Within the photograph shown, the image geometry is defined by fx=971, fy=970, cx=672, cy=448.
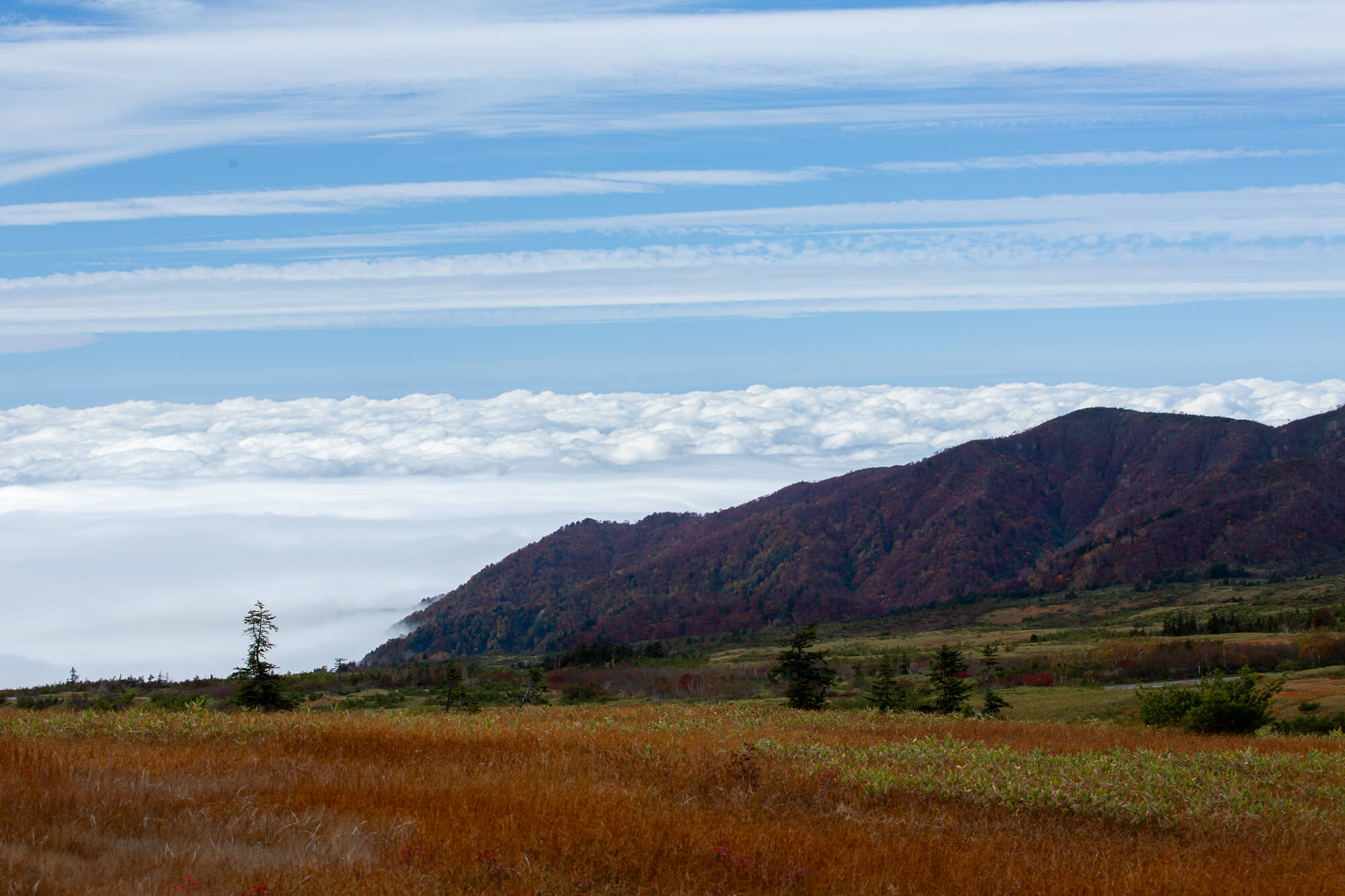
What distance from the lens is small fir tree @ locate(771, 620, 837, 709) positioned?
→ 2491 centimetres

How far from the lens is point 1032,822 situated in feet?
29.0

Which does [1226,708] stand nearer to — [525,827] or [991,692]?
[991,692]

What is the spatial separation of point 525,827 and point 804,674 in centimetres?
1892

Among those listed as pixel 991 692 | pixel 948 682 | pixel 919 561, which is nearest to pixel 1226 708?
pixel 948 682

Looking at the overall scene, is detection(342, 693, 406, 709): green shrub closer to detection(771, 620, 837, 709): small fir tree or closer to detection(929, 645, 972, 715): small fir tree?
detection(771, 620, 837, 709): small fir tree

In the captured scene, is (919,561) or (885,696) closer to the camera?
(885,696)

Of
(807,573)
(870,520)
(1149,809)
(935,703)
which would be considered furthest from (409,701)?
(870,520)

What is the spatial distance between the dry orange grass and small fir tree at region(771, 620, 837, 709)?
14133mm

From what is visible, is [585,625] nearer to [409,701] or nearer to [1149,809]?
[409,701]

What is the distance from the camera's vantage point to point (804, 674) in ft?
83.4

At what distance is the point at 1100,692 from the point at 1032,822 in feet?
82.2

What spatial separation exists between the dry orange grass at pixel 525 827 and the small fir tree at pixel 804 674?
1413 centimetres

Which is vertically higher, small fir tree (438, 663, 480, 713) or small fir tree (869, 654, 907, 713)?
small fir tree (438, 663, 480, 713)

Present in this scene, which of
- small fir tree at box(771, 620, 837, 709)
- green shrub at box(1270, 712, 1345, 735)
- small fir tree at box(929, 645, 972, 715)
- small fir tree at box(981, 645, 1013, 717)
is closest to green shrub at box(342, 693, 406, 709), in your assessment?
small fir tree at box(771, 620, 837, 709)
